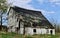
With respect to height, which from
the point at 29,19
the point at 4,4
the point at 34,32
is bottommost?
the point at 34,32

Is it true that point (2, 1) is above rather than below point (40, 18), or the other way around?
above

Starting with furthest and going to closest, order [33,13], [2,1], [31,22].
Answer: [33,13]
[31,22]
[2,1]

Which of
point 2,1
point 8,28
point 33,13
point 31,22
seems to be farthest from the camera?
point 33,13

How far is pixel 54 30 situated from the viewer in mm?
35781

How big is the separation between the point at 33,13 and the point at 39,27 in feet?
18.3

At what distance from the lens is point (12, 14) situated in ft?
126

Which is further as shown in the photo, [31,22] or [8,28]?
[8,28]

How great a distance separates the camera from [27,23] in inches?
1330

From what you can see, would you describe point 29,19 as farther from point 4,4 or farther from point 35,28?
point 4,4

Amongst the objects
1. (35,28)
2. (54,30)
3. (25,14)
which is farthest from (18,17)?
(54,30)

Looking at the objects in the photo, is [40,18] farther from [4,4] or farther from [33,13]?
[4,4]

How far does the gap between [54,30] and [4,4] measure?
11298mm

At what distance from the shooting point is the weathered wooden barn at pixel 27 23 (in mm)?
34031

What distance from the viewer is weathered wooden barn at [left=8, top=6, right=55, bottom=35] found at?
3403 cm
